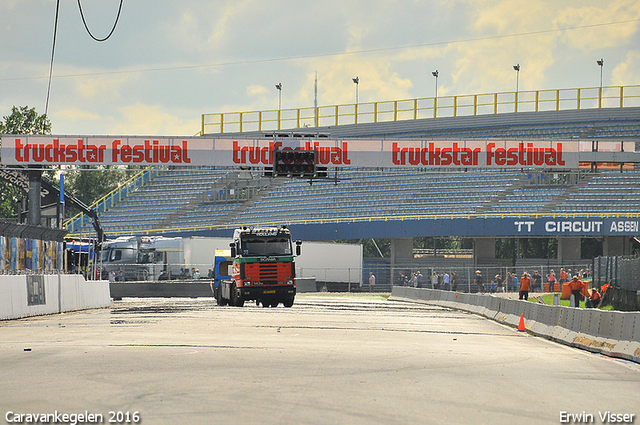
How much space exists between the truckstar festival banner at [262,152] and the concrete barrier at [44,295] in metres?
8.18

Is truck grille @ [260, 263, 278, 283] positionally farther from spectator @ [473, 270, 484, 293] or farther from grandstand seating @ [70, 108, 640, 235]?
grandstand seating @ [70, 108, 640, 235]

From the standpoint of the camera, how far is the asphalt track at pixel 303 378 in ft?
25.1

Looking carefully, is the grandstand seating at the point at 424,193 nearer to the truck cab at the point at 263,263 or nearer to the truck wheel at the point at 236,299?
the truck wheel at the point at 236,299

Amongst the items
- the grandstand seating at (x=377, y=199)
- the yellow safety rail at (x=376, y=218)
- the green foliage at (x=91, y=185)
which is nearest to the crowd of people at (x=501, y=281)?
the yellow safety rail at (x=376, y=218)

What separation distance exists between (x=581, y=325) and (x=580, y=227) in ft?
115

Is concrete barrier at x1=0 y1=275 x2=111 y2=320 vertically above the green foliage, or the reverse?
the green foliage

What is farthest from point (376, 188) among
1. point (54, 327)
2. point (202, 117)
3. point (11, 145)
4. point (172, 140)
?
point (54, 327)

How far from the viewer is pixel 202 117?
69.5 m

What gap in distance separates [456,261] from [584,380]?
46.3 m

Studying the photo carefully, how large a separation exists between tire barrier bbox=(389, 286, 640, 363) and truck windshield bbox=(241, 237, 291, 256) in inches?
301

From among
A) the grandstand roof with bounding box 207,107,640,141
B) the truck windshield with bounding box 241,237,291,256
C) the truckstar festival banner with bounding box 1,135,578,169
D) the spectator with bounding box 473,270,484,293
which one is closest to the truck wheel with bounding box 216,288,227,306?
the truck windshield with bounding box 241,237,291,256

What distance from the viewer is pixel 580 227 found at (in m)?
50.2

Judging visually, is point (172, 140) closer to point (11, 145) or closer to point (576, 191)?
point (11, 145)

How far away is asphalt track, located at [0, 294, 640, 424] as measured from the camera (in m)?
7.65
